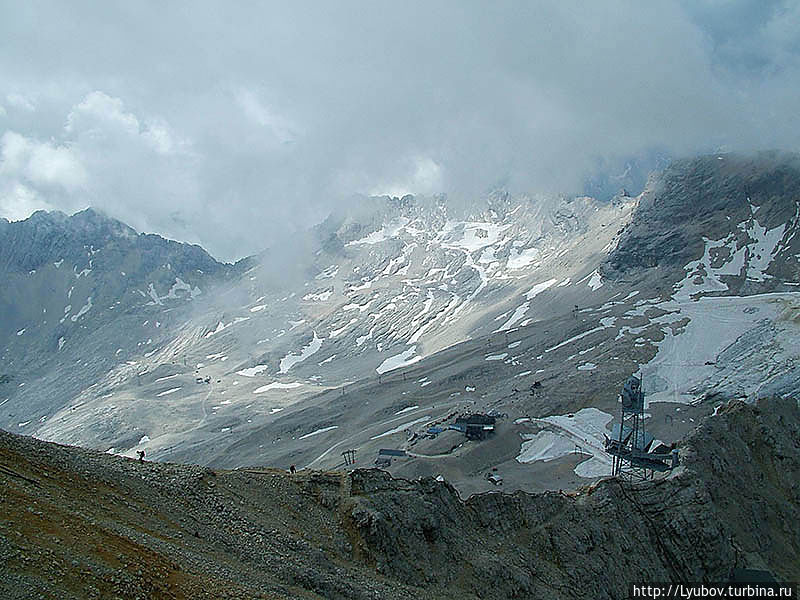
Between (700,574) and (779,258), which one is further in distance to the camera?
(779,258)

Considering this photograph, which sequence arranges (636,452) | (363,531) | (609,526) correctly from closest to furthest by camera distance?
(363,531) < (609,526) < (636,452)

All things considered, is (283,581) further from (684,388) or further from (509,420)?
(684,388)

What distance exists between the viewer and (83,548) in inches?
781

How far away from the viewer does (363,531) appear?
31.6 m

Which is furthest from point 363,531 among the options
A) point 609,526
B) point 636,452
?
point 636,452

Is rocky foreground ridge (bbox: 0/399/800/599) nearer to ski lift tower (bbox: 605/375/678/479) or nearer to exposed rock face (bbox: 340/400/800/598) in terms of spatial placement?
exposed rock face (bbox: 340/400/800/598)

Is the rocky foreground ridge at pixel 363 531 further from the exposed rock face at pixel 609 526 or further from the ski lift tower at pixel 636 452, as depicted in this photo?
the ski lift tower at pixel 636 452

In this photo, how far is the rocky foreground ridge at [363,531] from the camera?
805 inches

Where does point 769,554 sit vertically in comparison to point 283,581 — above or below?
below

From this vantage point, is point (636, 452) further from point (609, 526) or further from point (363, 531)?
point (363, 531)

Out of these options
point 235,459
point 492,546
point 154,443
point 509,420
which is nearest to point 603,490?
point 492,546

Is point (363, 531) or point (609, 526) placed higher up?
point (363, 531)

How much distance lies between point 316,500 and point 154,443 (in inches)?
6379

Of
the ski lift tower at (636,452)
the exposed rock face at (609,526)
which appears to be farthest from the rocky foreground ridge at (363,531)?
the ski lift tower at (636,452)
